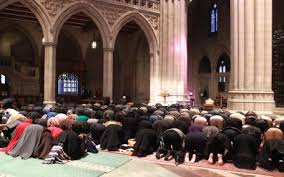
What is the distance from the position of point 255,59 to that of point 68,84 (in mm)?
14421

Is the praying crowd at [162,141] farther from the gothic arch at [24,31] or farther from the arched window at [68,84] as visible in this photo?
the arched window at [68,84]

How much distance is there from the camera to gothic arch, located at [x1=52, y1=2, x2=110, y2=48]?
51.7 ft

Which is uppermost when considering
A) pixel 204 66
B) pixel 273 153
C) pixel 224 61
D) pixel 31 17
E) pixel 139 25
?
pixel 31 17

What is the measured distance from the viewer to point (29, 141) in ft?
24.2

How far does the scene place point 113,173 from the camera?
19.9ft

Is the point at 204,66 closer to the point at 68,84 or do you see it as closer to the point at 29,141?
the point at 68,84

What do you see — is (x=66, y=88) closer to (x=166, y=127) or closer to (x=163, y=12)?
(x=163, y=12)

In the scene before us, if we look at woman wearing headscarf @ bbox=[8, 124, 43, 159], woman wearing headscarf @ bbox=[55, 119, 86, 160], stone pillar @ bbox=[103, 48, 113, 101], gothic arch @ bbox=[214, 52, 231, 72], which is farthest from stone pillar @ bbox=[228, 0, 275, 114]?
gothic arch @ bbox=[214, 52, 231, 72]

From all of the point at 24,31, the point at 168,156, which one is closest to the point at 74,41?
the point at 24,31

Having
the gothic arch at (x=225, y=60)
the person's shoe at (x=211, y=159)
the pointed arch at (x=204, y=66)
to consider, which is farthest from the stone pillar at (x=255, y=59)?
the pointed arch at (x=204, y=66)

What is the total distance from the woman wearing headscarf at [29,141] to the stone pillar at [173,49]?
39.9 ft

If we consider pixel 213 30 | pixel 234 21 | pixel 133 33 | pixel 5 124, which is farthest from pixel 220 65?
pixel 5 124

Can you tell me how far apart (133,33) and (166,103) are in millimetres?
7783

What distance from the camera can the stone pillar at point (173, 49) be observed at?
19016mm
